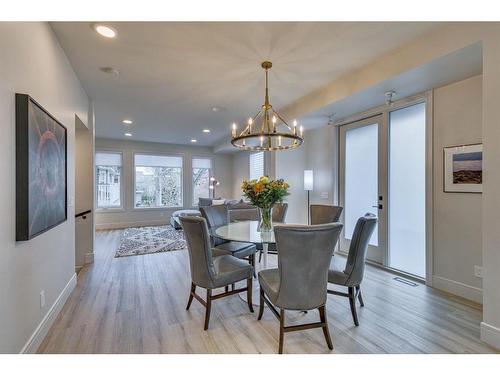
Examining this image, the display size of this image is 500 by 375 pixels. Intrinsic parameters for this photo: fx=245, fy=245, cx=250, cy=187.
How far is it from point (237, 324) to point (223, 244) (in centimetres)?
125

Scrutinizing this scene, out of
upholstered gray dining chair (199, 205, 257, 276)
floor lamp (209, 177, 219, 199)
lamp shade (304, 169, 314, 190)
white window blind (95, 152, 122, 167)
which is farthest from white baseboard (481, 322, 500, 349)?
white window blind (95, 152, 122, 167)

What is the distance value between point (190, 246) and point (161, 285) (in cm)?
127

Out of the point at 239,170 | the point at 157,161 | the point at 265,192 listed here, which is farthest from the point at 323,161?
the point at 157,161

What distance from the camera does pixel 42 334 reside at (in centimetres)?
204

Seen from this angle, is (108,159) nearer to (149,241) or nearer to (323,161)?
(149,241)

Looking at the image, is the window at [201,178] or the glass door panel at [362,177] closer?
the glass door panel at [362,177]

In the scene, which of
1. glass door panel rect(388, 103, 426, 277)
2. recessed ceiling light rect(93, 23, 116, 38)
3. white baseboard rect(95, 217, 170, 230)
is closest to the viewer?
recessed ceiling light rect(93, 23, 116, 38)

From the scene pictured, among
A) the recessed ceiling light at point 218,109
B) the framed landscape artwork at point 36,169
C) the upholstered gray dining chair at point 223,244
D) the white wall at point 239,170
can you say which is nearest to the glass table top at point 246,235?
the upholstered gray dining chair at point 223,244

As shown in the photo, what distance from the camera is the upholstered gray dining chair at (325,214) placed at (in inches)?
122

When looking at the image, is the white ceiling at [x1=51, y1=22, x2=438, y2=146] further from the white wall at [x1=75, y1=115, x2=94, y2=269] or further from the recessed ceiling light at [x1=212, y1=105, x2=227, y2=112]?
the white wall at [x1=75, y1=115, x2=94, y2=269]

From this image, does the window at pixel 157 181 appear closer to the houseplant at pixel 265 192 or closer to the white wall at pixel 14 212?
the white wall at pixel 14 212

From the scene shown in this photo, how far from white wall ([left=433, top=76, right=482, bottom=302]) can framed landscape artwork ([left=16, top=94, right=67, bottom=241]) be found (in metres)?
4.07

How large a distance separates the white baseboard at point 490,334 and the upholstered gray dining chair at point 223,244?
2.23m

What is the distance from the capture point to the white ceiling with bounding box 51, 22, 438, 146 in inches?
86.4
